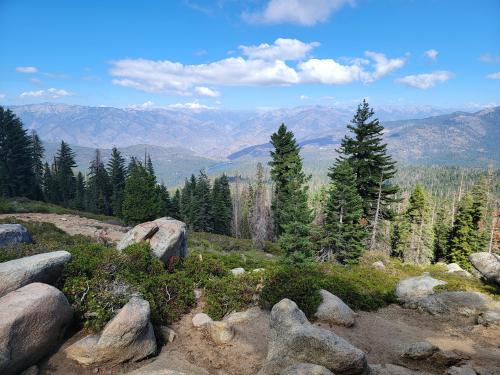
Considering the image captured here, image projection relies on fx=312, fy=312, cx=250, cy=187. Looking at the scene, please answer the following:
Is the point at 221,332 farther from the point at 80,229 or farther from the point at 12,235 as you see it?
the point at 80,229

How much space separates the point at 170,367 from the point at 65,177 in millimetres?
73924

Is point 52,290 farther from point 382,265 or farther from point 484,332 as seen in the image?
point 382,265

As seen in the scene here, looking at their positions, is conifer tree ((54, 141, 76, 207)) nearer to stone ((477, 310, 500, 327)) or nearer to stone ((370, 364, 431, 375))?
stone ((370, 364, 431, 375))

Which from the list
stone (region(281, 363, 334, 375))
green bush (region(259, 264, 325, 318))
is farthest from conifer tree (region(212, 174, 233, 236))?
stone (region(281, 363, 334, 375))

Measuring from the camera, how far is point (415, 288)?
17.4 m

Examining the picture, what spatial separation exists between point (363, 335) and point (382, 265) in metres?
16.4

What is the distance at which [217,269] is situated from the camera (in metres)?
16.3

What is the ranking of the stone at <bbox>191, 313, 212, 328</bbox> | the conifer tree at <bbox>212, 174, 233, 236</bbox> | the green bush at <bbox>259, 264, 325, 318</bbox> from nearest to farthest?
the stone at <bbox>191, 313, 212, 328</bbox> < the green bush at <bbox>259, 264, 325, 318</bbox> < the conifer tree at <bbox>212, 174, 233, 236</bbox>

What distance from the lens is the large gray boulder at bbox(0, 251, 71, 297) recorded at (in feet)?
29.9

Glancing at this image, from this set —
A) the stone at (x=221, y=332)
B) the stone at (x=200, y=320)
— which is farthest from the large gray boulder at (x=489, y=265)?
the stone at (x=200, y=320)

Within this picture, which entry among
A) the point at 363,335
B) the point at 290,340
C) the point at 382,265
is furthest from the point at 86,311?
the point at 382,265

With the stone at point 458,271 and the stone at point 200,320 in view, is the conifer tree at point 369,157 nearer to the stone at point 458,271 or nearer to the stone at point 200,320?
the stone at point 458,271

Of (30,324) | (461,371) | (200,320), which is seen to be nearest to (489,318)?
(461,371)

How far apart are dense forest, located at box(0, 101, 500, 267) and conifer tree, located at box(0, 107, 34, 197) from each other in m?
0.15
